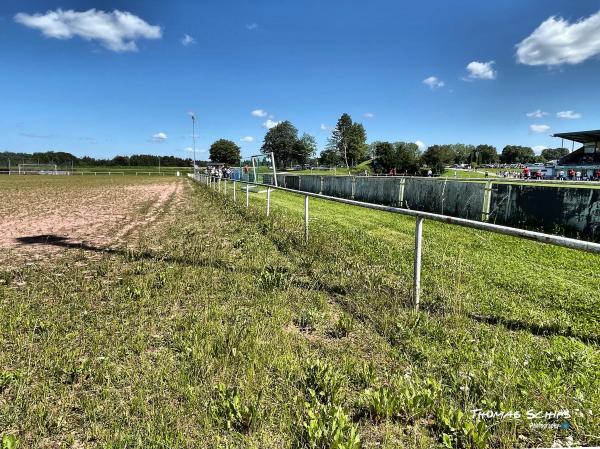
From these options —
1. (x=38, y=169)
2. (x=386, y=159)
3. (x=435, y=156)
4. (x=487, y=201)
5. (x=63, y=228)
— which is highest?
(x=435, y=156)

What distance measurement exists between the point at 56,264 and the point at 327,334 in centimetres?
528

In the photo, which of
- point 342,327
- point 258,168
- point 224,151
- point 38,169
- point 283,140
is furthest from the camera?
point 224,151

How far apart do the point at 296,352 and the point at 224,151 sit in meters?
156

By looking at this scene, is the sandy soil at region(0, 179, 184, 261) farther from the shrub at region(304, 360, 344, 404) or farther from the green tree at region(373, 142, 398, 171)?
the green tree at region(373, 142, 398, 171)

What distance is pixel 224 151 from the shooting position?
153625 mm

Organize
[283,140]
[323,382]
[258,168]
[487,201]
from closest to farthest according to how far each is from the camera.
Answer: [323,382] → [487,201] → [258,168] → [283,140]

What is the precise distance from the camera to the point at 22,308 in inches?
178

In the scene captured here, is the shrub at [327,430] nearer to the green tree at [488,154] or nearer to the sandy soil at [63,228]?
the sandy soil at [63,228]

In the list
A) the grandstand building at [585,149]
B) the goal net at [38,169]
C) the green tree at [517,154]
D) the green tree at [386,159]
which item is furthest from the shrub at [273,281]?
the green tree at [517,154]

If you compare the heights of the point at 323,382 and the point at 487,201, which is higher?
the point at 487,201

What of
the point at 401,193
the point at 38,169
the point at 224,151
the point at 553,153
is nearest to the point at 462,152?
the point at 553,153

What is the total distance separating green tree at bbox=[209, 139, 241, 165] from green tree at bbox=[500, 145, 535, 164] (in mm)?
110530

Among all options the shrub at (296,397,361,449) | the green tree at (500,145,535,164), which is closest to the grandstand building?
the shrub at (296,397,361,449)

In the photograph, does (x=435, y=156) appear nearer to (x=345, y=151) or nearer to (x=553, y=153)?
(x=345, y=151)
